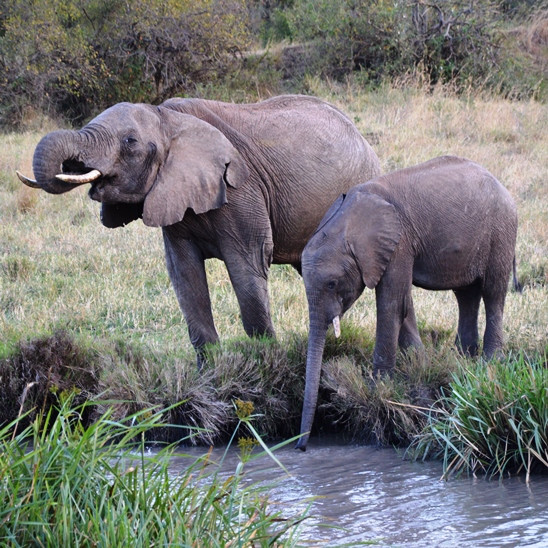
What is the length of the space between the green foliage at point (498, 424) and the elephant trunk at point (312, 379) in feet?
2.27

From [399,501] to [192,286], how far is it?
2145mm

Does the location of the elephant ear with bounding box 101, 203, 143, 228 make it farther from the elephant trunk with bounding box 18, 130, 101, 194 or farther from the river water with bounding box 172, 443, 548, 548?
the river water with bounding box 172, 443, 548, 548

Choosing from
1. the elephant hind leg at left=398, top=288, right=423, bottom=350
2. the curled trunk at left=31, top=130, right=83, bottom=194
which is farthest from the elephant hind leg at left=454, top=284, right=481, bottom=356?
the curled trunk at left=31, top=130, right=83, bottom=194

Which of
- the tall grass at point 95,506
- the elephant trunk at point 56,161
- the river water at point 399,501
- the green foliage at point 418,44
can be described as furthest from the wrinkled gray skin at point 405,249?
the green foliage at point 418,44

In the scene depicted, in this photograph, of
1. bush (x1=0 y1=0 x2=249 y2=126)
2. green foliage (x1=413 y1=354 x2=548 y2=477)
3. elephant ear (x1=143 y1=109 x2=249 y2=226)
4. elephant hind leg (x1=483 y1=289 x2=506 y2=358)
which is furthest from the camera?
bush (x1=0 y1=0 x2=249 y2=126)

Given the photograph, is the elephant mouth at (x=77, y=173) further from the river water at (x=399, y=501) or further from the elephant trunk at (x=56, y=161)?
the river water at (x=399, y=501)

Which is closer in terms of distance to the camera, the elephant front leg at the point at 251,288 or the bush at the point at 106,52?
the elephant front leg at the point at 251,288

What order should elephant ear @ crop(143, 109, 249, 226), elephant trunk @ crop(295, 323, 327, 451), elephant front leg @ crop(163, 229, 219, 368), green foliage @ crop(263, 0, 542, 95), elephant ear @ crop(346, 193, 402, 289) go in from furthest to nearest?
green foliage @ crop(263, 0, 542, 95) < elephant front leg @ crop(163, 229, 219, 368) < elephant ear @ crop(143, 109, 249, 226) < elephant ear @ crop(346, 193, 402, 289) < elephant trunk @ crop(295, 323, 327, 451)

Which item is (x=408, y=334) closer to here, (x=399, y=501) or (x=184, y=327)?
(x=399, y=501)

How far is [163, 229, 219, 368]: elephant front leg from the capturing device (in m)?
6.39

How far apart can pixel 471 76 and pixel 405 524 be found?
588 inches

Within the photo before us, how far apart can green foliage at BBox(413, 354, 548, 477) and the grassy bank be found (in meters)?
0.28

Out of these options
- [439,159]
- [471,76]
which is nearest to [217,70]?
[471,76]

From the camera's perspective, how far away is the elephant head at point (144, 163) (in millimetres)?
5695
